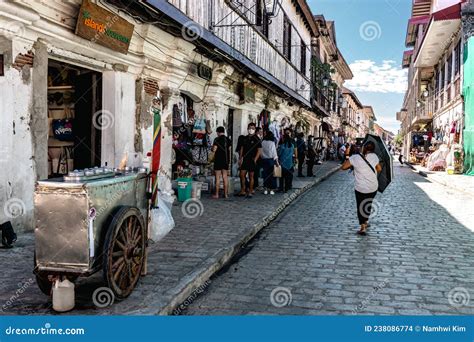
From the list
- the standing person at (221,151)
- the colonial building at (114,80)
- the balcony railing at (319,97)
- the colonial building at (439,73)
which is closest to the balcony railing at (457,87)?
the colonial building at (439,73)

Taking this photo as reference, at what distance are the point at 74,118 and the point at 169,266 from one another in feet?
14.7

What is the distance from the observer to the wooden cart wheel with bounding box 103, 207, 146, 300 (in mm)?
3557

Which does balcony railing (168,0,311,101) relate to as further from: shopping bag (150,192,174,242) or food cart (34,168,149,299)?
food cart (34,168,149,299)

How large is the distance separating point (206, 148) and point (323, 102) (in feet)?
66.5

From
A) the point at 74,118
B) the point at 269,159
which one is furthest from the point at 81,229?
the point at 269,159

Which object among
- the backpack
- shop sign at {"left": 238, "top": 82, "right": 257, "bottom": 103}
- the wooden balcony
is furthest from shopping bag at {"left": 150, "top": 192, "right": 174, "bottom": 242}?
the wooden balcony

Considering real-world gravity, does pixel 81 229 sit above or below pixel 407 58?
below

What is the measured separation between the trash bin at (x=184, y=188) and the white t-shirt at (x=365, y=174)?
378 cm

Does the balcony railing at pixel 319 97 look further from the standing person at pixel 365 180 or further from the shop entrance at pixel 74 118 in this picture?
the shop entrance at pixel 74 118

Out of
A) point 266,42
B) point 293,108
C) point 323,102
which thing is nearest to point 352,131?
point 323,102

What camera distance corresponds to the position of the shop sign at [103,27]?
629cm

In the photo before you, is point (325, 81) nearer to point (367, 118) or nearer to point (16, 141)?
point (16, 141)

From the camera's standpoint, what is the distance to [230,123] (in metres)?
14.4

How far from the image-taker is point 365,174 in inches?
291
